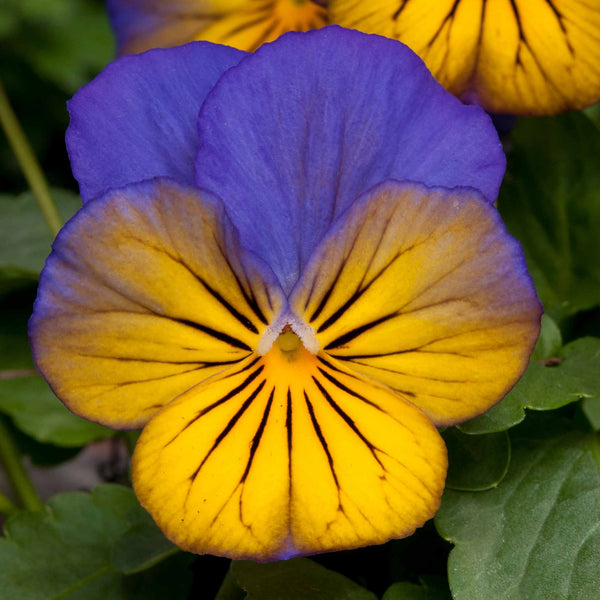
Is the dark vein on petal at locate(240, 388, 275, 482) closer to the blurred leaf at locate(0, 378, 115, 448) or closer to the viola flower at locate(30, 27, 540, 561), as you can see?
the viola flower at locate(30, 27, 540, 561)

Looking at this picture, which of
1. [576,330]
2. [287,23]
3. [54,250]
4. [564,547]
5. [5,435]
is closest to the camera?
[54,250]

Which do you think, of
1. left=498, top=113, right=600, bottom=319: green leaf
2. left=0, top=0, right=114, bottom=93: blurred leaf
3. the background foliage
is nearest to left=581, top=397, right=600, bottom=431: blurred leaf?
the background foliage

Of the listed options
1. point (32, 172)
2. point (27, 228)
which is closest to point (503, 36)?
point (32, 172)

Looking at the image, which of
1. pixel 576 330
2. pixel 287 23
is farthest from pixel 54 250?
pixel 576 330

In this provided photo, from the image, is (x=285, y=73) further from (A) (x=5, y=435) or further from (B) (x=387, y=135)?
(A) (x=5, y=435)

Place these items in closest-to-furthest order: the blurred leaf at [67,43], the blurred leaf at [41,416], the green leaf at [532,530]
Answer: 1. the green leaf at [532,530]
2. the blurred leaf at [41,416]
3. the blurred leaf at [67,43]

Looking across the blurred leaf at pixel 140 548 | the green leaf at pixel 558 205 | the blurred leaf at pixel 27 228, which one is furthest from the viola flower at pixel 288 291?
the blurred leaf at pixel 27 228

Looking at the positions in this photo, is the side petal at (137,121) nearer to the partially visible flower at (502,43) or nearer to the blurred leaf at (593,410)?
the partially visible flower at (502,43)
